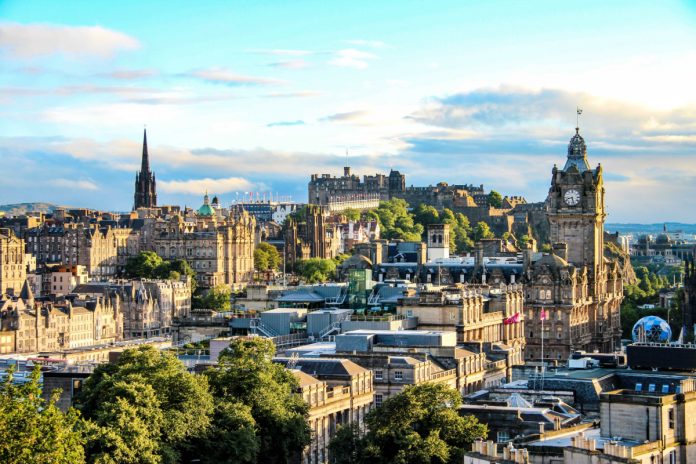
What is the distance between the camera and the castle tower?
600ft

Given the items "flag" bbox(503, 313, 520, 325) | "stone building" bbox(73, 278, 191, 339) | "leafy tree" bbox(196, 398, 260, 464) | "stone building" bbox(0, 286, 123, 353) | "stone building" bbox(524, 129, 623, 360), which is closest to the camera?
"leafy tree" bbox(196, 398, 260, 464)

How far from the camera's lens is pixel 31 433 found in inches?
2314

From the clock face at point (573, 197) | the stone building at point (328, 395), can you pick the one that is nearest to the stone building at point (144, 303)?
the clock face at point (573, 197)

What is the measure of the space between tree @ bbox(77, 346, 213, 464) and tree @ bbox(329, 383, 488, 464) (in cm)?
736

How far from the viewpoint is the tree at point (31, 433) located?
2301 inches

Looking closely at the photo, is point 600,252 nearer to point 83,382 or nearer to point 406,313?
point 406,313

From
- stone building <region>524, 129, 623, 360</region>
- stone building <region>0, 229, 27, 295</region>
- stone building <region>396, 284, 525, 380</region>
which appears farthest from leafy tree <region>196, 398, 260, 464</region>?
stone building <region>0, 229, 27, 295</region>

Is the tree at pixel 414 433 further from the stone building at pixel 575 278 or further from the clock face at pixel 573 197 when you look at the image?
the clock face at pixel 573 197

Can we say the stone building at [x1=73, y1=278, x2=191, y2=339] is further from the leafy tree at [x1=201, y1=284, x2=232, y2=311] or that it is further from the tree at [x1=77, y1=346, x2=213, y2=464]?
the tree at [x1=77, y1=346, x2=213, y2=464]

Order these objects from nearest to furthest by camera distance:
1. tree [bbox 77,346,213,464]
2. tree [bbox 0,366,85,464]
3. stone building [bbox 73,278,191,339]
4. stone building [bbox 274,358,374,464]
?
tree [bbox 0,366,85,464] < tree [bbox 77,346,213,464] < stone building [bbox 274,358,374,464] < stone building [bbox 73,278,191,339]

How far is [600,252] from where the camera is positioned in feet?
530

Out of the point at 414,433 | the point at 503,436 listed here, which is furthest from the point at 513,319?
the point at 414,433

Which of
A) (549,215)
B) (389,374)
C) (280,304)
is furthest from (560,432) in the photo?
(549,215)

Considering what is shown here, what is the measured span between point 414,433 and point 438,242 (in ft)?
372
